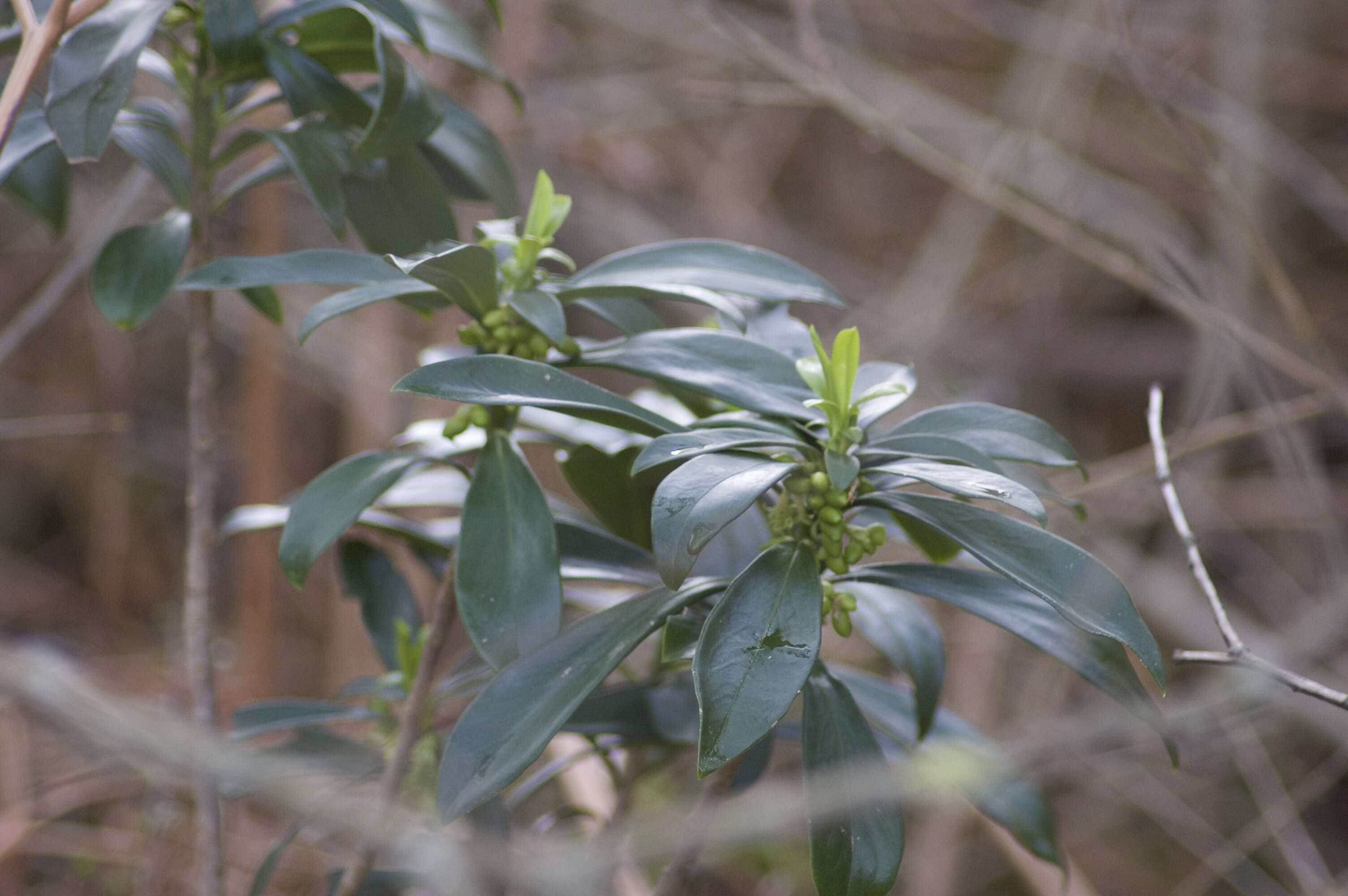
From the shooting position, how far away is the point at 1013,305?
236cm

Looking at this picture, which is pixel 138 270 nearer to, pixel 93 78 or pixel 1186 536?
pixel 93 78

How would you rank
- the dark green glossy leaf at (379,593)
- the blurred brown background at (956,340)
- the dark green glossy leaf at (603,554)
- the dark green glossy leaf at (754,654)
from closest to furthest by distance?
the dark green glossy leaf at (754,654)
the dark green glossy leaf at (603,554)
the dark green glossy leaf at (379,593)
the blurred brown background at (956,340)

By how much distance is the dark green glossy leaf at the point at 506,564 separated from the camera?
17.1 inches

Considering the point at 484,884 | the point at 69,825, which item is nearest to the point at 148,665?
the point at 69,825

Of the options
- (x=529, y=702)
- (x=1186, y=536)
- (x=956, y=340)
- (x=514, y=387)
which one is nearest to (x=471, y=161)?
(x=514, y=387)

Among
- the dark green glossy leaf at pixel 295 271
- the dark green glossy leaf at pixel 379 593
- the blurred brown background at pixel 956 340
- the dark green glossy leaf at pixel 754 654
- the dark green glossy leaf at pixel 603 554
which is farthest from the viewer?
the blurred brown background at pixel 956 340

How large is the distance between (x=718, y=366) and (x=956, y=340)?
5.38 ft

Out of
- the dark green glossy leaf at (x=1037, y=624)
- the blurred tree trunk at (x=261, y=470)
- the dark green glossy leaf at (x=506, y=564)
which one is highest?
the dark green glossy leaf at (x=1037, y=624)

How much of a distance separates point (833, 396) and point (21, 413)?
2.41 meters

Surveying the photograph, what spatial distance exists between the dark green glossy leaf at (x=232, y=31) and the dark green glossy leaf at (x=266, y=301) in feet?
0.44

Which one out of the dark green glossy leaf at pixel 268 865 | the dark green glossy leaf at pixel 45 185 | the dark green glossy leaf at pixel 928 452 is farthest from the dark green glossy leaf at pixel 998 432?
the dark green glossy leaf at pixel 45 185

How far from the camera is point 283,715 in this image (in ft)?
2.11

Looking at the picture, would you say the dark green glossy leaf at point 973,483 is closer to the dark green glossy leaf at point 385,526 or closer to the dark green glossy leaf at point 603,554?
the dark green glossy leaf at point 603,554

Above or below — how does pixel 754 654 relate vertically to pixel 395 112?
below
